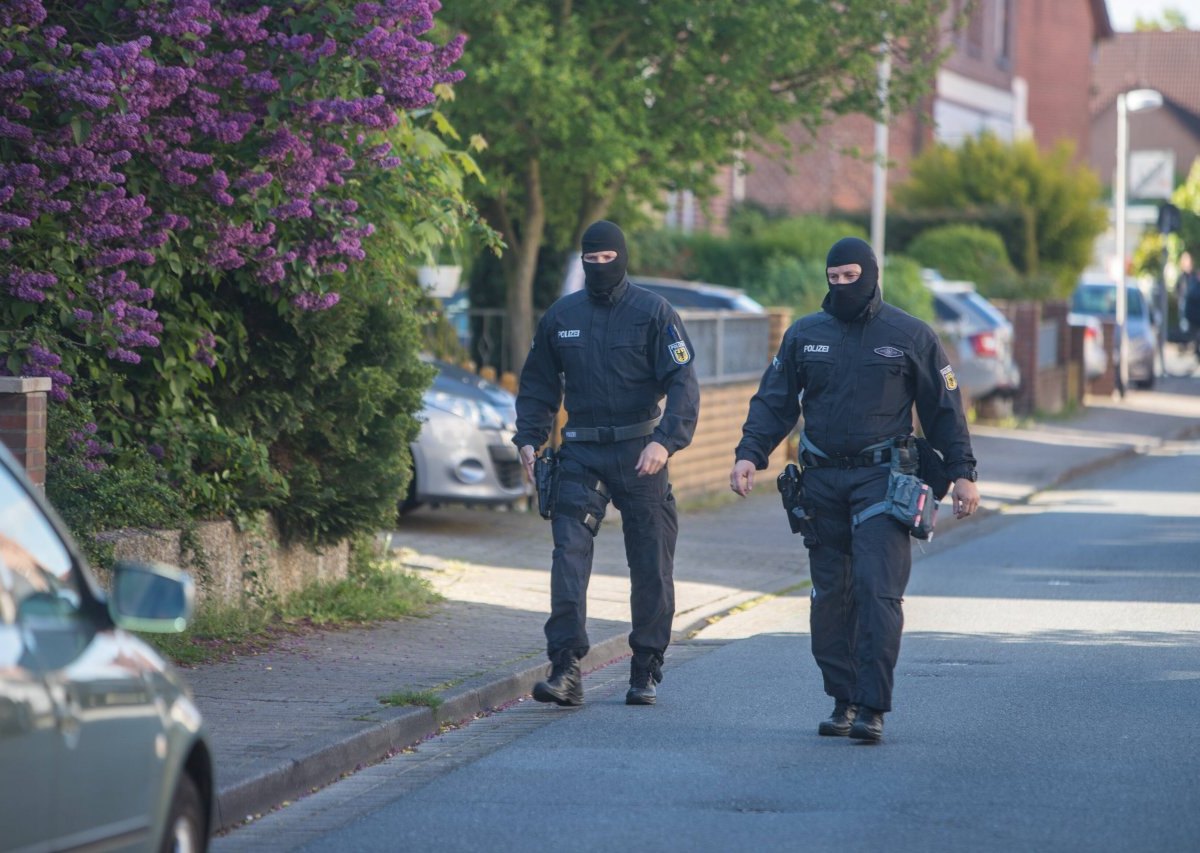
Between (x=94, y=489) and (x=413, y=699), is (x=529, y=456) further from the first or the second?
(x=94, y=489)

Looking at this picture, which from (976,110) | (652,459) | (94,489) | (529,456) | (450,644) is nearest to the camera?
(652,459)

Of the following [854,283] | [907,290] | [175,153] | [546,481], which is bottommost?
[546,481]

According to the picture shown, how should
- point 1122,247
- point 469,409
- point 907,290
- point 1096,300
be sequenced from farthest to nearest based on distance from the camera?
point 1096,300, point 1122,247, point 907,290, point 469,409

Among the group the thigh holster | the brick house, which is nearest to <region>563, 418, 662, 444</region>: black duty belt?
the thigh holster

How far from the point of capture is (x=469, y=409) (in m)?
13.5

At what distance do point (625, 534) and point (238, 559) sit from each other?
7.36ft

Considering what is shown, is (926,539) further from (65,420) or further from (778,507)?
(778,507)

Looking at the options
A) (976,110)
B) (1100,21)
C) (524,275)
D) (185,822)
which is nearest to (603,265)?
(185,822)

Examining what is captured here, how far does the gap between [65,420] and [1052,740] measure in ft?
14.0

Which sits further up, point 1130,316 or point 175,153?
point 175,153

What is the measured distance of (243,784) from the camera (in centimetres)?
612

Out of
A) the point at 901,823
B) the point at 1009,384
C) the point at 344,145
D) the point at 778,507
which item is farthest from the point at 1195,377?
the point at 901,823

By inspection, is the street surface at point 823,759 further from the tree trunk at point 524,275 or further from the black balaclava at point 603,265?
the tree trunk at point 524,275

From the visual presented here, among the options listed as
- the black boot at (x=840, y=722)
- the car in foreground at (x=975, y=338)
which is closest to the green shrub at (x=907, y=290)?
the car in foreground at (x=975, y=338)
